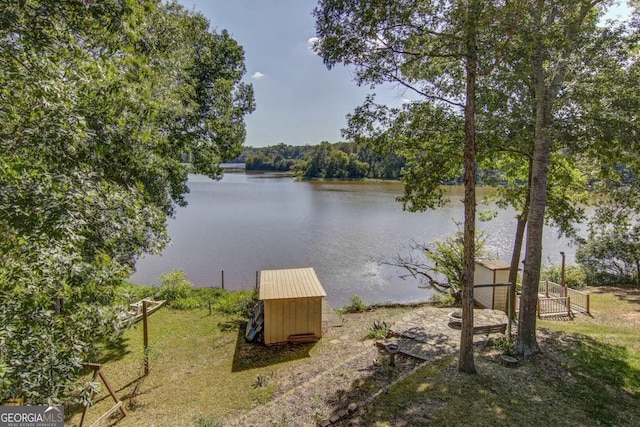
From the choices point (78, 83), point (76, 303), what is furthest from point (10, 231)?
point (78, 83)

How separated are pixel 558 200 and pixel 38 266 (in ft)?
33.6

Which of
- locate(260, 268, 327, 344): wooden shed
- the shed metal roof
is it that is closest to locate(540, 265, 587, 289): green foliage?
the shed metal roof

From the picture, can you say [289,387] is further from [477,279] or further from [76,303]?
[477,279]

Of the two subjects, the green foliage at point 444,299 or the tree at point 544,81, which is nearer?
the tree at point 544,81

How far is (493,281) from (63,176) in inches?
473

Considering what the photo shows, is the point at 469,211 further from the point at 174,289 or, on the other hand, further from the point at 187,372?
the point at 174,289

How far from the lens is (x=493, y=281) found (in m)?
11.7

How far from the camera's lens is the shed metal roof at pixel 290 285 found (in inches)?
376

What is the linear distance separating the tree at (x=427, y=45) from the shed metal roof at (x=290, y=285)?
4.69m

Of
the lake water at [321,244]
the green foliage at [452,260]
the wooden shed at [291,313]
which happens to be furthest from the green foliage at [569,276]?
the wooden shed at [291,313]

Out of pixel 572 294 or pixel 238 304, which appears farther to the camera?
pixel 238 304

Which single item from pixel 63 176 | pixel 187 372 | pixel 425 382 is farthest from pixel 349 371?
pixel 63 176

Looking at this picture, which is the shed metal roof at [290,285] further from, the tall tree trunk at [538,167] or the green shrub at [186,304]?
the tall tree trunk at [538,167]

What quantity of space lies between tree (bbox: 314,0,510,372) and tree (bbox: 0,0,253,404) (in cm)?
295
